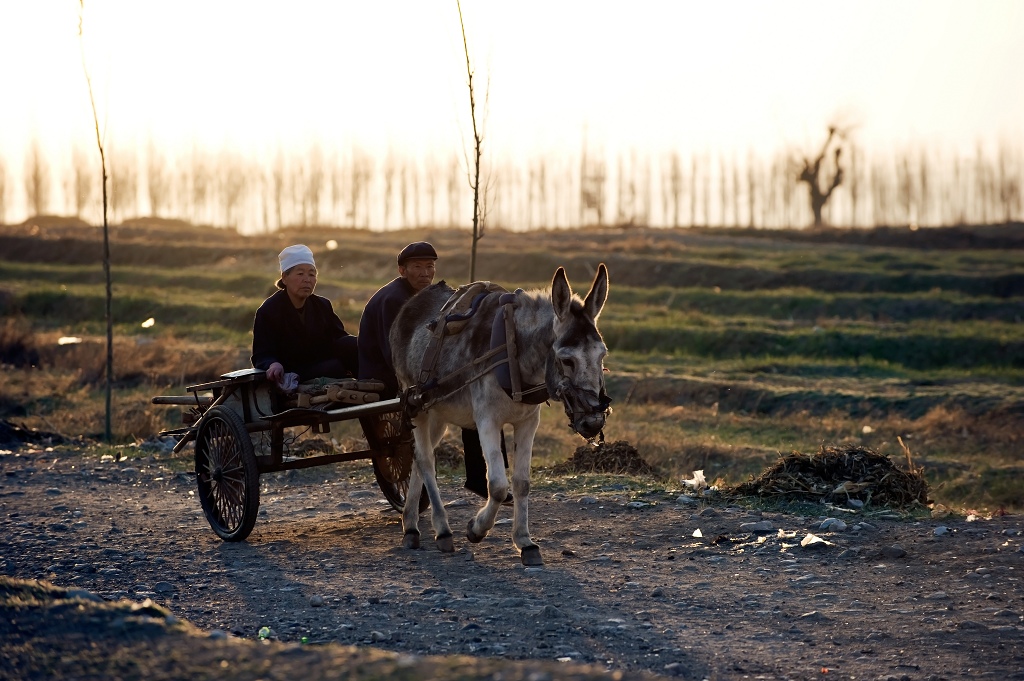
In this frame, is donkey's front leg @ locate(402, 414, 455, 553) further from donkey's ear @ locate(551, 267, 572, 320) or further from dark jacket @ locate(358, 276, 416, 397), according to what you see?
donkey's ear @ locate(551, 267, 572, 320)

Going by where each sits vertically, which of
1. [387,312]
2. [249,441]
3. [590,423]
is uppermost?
[387,312]

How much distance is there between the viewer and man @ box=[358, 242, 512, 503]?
8.84 meters

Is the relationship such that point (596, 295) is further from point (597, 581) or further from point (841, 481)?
point (841, 481)

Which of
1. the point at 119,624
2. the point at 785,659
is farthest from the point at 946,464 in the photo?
the point at 119,624

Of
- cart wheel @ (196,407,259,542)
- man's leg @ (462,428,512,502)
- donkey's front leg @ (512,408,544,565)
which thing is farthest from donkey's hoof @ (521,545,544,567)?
cart wheel @ (196,407,259,542)

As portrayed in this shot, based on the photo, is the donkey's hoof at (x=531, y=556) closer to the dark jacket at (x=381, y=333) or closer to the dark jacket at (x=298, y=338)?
the dark jacket at (x=381, y=333)

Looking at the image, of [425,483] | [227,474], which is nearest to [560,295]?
[425,483]

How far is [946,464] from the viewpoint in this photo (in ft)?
47.9

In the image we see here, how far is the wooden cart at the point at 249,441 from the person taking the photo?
27.9 ft

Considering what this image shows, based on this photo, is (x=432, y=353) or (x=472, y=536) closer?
(x=472, y=536)

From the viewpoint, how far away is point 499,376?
7.45 meters

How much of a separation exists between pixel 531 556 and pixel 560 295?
5.87ft

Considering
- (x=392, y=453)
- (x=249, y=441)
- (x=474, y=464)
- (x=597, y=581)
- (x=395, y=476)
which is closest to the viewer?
(x=597, y=581)

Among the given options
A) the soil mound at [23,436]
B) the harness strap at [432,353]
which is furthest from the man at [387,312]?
the soil mound at [23,436]
